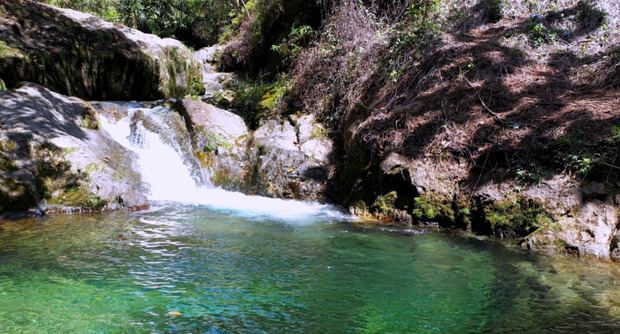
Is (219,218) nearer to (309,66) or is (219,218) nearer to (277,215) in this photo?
(277,215)

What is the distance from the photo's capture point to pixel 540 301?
343 centimetres

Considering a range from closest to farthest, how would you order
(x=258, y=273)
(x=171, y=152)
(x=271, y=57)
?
(x=258, y=273)
(x=171, y=152)
(x=271, y=57)

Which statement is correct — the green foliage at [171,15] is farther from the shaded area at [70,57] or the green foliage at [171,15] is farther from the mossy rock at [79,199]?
the mossy rock at [79,199]

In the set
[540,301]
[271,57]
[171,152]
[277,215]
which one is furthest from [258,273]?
[271,57]

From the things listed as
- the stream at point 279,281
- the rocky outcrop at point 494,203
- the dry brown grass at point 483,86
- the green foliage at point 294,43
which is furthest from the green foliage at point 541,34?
the green foliage at point 294,43

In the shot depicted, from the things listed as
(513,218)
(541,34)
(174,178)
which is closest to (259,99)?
(174,178)

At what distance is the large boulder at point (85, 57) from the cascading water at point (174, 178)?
1.95 meters

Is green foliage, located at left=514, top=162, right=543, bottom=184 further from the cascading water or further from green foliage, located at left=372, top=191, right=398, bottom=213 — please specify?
the cascading water

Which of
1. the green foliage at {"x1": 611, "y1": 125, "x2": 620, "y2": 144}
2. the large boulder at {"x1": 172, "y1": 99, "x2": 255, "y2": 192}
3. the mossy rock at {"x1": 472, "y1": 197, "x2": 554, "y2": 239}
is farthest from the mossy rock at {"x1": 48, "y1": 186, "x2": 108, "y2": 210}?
the green foliage at {"x1": 611, "y1": 125, "x2": 620, "y2": 144}

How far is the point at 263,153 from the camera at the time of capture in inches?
382

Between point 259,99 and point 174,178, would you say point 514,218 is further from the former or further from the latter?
point 259,99

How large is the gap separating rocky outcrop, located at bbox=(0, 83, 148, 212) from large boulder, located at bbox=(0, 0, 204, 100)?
235 centimetres

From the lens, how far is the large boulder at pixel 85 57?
33.2 feet

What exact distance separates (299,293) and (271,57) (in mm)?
11794
